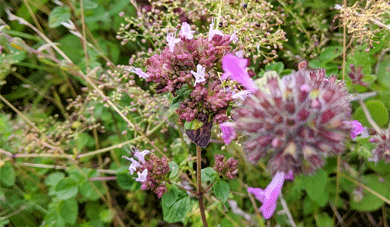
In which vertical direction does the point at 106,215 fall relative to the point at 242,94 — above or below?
below

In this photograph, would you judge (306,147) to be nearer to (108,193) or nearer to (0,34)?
(0,34)

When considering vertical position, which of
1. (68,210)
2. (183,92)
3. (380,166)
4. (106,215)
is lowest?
(106,215)

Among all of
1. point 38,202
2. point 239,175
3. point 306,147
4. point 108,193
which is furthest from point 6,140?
point 306,147

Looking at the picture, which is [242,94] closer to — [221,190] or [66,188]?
[221,190]

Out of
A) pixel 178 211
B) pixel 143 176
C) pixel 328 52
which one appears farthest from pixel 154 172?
pixel 328 52

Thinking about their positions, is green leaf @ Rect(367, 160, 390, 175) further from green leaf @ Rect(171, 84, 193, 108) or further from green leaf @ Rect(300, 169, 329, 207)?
green leaf @ Rect(171, 84, 193, 108)

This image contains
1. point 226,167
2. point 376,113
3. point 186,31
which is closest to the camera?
point 186,31

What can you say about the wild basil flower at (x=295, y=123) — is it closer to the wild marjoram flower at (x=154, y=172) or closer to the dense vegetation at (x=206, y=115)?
the dense vegetation at (x=206, y=115)
